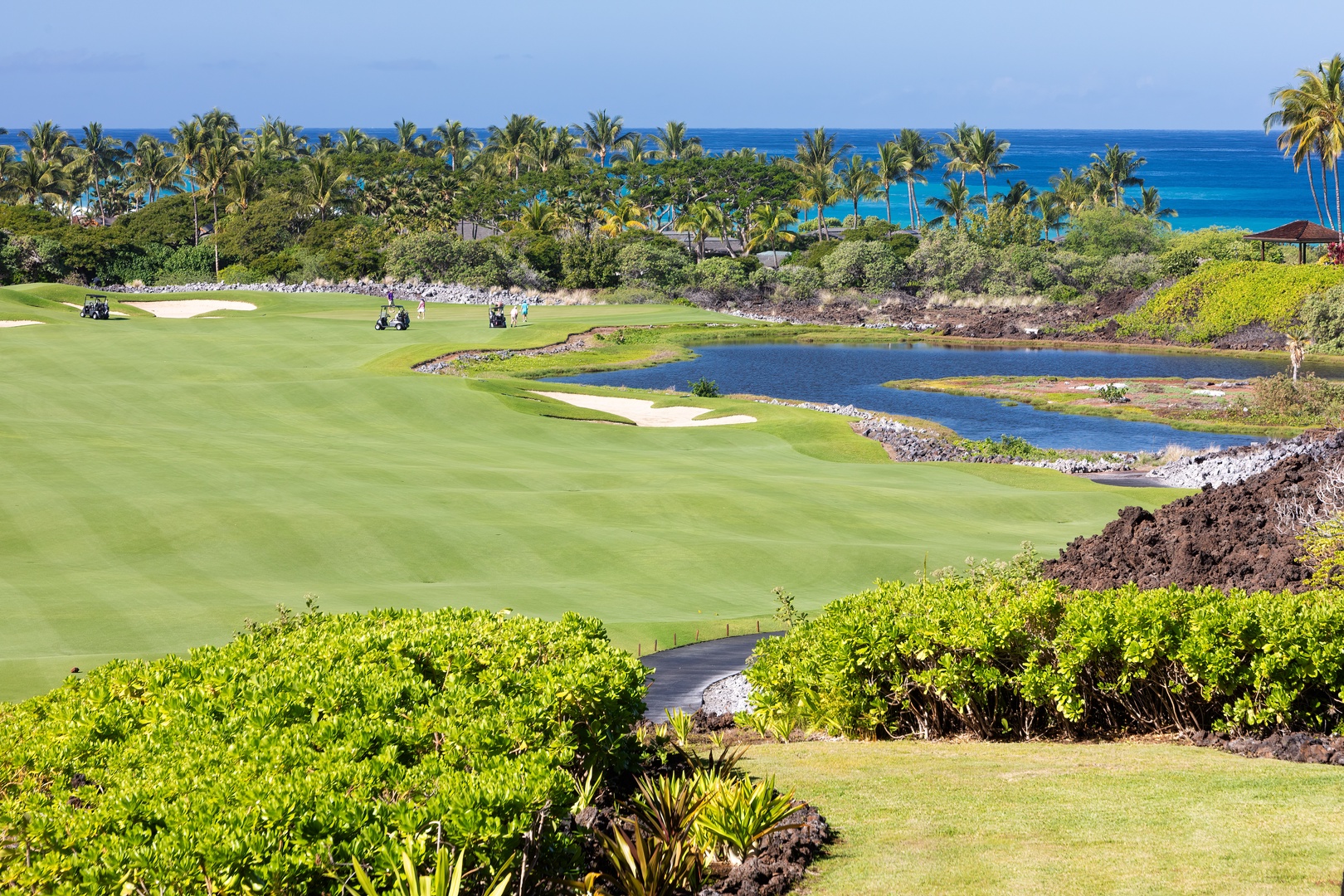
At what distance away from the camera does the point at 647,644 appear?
843 inches

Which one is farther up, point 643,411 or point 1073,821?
point 1073,821

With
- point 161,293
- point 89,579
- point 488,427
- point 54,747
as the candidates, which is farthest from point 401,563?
point 161,293

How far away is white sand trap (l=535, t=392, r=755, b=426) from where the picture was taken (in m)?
56.8

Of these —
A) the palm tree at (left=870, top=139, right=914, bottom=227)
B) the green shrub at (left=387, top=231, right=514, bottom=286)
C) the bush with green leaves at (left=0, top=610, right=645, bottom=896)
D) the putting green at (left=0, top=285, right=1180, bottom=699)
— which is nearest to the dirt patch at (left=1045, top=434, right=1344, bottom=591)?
the putting green at (left=0, top=285, right=1180, bottom=699)

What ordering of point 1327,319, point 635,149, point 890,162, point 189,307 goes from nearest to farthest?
1. point 1327,319
2. point 189,307
3. point 890,162
4. point 635,149

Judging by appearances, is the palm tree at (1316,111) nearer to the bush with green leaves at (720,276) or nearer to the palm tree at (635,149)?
the bush with green leaves at (720,276)

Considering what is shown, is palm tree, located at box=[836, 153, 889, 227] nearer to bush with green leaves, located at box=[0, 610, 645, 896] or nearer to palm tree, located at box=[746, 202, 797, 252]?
palm tree, located at box=[746, 202, 797, 252]

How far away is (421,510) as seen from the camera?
96.0 feet

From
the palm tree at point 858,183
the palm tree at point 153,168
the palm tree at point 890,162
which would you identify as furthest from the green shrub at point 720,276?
the palm tree at point 153,168

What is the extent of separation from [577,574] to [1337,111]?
83.4 meters

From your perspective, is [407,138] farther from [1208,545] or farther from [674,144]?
[1208,545]

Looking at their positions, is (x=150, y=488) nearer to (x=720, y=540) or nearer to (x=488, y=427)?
(x=720, y=540)

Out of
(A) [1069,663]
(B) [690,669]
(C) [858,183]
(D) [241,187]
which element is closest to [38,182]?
(D) [241,187]

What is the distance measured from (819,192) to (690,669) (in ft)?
371
